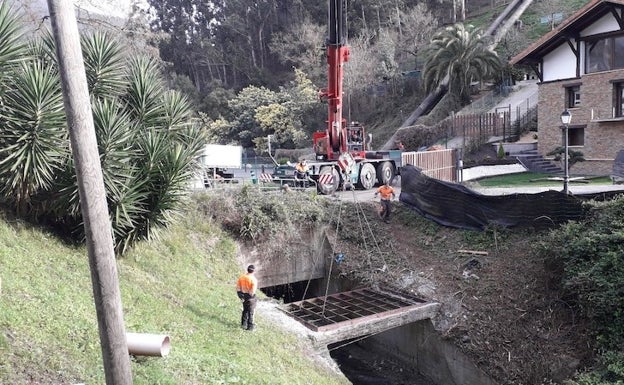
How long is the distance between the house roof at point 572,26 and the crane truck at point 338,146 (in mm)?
11724

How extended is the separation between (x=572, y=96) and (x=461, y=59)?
12.6 meters

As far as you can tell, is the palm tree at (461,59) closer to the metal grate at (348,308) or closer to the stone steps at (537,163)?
the stone steps at (537,163)

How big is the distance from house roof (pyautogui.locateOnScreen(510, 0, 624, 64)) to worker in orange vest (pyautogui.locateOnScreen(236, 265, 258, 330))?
22901 mm

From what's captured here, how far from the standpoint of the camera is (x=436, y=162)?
22.4m

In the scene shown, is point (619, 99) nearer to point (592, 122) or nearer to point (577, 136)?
point (592, 122)

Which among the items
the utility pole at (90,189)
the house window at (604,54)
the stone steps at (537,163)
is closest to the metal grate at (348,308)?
the utility pole at (90,189)

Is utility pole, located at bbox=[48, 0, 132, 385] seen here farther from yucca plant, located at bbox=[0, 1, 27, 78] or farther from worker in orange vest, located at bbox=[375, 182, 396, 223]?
worker in orange vest, located at bbox=[375, 182, 396, 223]

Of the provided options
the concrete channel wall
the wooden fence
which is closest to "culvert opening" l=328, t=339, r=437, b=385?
the concrete channel wall

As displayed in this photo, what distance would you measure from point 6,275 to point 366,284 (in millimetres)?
10238

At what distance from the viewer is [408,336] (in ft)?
47.8

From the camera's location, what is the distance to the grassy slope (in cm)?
656

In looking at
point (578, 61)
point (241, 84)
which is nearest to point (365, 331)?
Result: point (578, 61)


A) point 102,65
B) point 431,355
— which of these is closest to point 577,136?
point 431,355

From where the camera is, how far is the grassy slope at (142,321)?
6559 mm
